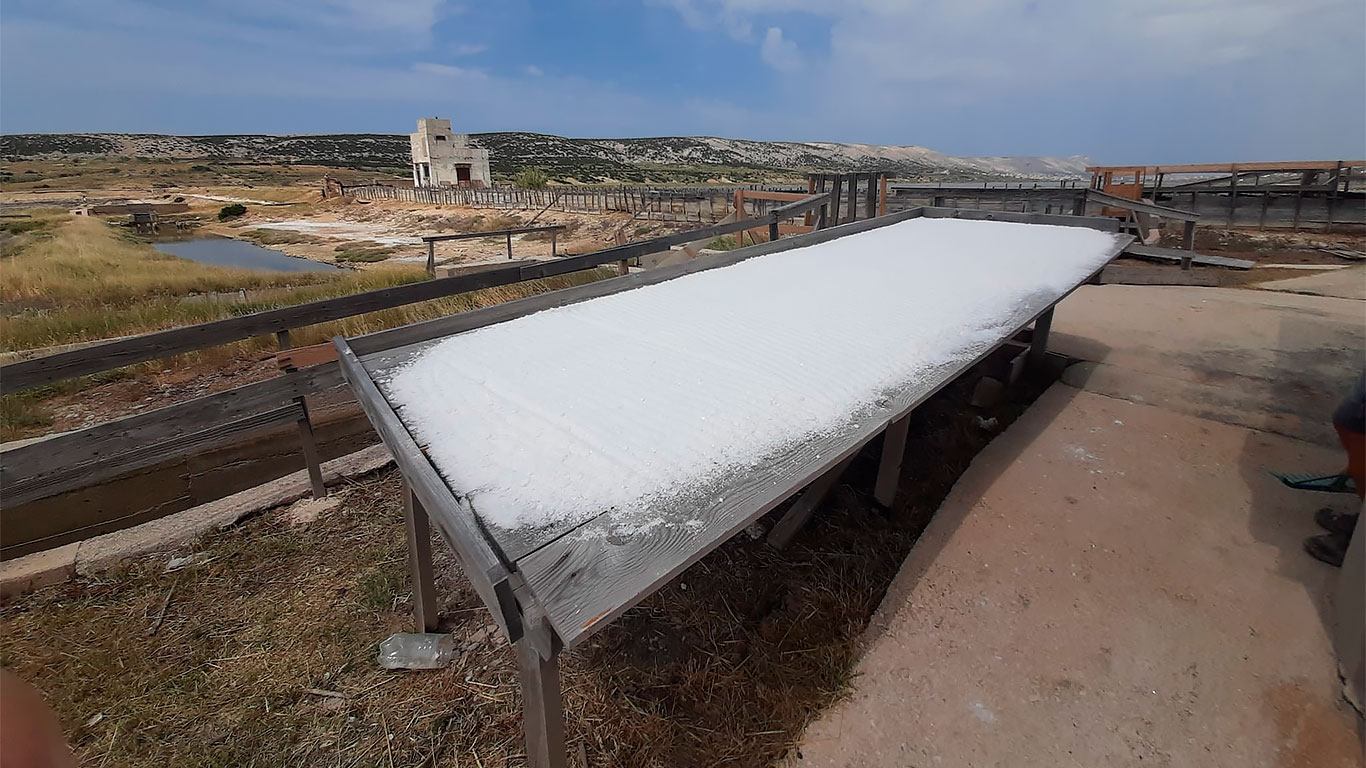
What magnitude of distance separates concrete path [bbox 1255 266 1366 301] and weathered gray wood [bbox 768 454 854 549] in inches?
361

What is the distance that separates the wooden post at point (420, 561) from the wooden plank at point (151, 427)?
60.2 inches

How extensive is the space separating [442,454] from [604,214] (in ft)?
101

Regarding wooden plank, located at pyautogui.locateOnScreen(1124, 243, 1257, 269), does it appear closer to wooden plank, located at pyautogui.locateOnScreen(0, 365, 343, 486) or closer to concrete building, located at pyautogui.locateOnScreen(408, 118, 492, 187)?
wooden plank, located at pyautogui.locateOnScreen(0, 365, 343, 486)

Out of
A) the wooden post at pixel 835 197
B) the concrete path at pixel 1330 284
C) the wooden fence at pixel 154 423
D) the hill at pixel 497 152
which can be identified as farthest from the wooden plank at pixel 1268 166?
the hill at pixel 497 152

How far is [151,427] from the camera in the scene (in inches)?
130

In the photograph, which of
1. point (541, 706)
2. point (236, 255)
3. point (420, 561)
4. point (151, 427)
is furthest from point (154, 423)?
point (236, 255)

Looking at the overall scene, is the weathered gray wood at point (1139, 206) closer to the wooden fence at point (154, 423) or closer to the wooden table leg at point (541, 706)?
the wooden fence at point (154, 423)

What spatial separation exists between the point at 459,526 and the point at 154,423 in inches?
110

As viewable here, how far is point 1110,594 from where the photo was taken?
3010 mm

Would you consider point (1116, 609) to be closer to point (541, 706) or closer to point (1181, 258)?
point (541, 706)

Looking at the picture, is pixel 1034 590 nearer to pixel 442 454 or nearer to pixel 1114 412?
pixel 1114 412

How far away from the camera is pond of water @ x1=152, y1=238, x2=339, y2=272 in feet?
77.5

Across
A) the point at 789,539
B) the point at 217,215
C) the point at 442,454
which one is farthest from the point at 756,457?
the point at 217,215

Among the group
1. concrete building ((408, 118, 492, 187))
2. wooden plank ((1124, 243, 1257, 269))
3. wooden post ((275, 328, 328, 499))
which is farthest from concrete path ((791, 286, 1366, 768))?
concrete building ((408, 118, 492, 187))
